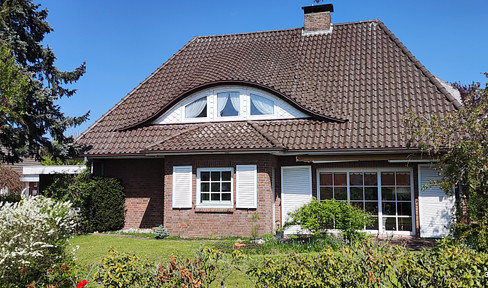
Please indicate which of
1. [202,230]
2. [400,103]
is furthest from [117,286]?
[400,103]

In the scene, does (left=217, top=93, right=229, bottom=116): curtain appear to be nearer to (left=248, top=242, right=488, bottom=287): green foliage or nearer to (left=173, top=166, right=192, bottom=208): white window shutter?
(left=173, top=166, right=192, bottom=208): white window shutter

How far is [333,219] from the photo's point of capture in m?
12.2

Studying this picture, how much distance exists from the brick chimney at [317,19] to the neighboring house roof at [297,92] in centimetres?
39

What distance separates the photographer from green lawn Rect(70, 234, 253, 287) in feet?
34.4

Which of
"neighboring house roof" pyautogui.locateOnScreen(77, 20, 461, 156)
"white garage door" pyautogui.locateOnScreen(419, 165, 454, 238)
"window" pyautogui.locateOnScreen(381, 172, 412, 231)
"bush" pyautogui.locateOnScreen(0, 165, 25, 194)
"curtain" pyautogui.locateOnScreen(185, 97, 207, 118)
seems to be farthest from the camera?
"bush" pyautogui.locateOnScreen(0, 165, 25, 194)

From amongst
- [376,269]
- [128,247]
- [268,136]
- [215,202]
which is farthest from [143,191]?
[376,269]

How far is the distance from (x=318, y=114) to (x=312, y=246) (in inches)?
209

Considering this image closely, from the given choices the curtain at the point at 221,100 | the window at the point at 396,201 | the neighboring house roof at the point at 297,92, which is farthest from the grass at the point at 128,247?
the window at the point at 396,201

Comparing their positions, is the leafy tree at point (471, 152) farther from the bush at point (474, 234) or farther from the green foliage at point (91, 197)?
the green foliage at point (91, 197)

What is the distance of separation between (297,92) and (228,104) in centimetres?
265

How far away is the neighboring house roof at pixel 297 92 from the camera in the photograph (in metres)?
14.9

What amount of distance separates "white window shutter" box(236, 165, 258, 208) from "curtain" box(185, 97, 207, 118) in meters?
3.37

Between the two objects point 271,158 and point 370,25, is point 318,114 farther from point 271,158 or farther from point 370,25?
point 370,25

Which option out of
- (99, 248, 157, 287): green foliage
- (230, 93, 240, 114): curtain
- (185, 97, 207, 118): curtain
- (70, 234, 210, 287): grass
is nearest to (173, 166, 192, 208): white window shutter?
(70, 234, 210, 287): grass
